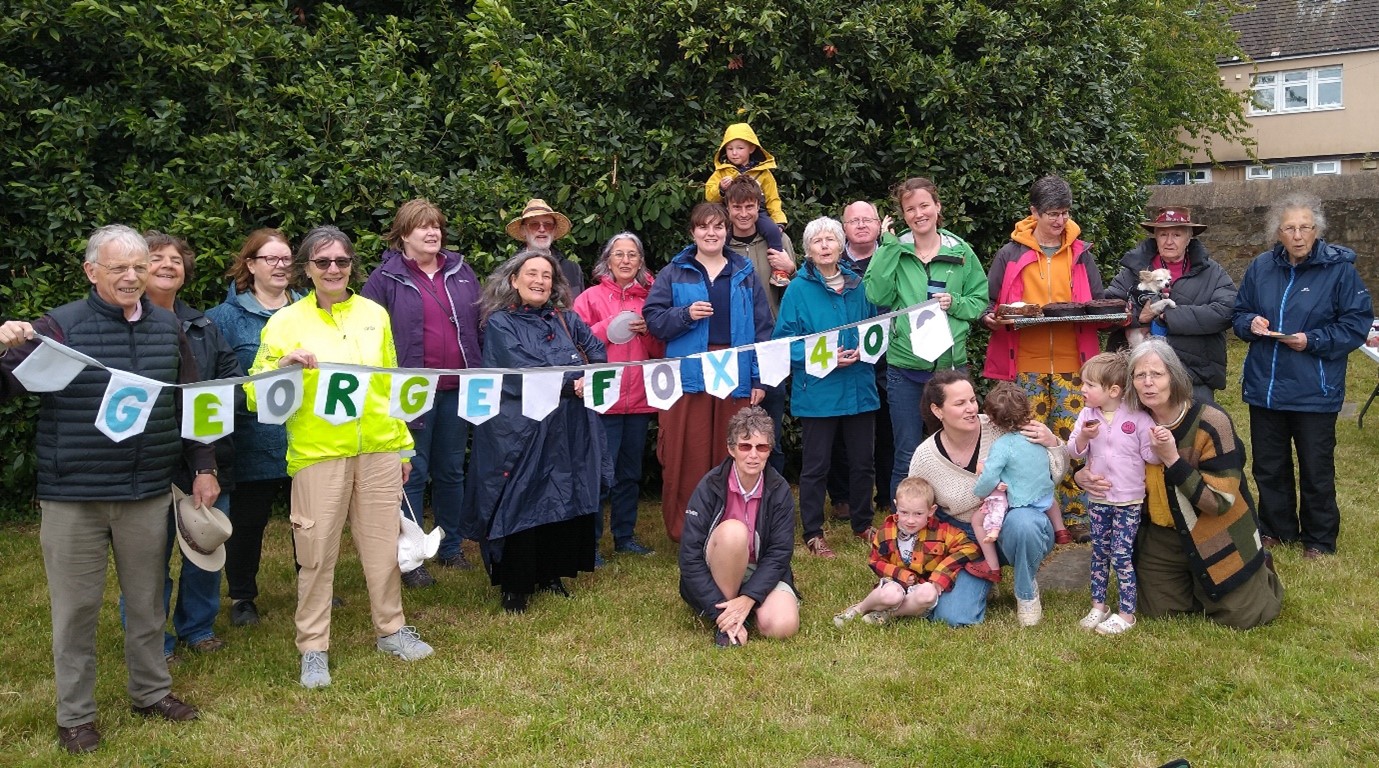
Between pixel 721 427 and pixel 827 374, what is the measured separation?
0.68 metres

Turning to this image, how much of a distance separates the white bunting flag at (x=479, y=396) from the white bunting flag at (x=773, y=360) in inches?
60.1

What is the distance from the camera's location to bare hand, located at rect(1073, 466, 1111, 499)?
516cm

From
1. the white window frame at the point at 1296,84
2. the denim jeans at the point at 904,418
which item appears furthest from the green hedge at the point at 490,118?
the white window frame at the point at 1296,84

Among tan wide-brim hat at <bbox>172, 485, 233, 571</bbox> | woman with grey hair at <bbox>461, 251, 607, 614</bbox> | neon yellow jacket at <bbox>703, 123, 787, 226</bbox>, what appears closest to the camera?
tan wide-brim hat at <bbox>172, 485, 233, 571</bbox>

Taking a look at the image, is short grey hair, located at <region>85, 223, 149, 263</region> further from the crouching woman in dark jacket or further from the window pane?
the window pane

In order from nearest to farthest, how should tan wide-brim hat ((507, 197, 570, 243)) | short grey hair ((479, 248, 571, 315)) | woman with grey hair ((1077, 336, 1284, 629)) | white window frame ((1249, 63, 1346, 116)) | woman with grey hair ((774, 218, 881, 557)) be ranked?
woman with grey hair ((1077, 336, 1284, 629)) → short grey hair ((479, 248, 571, 315)) → woman with grey hair ((774, 218, 881, 557)) → tan wide-brim hat ((507, 197, 570, 243)) → white window frame ((1249, 63, 1346, 116))

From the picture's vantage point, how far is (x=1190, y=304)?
6309 mm

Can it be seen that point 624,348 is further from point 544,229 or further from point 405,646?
point 405,646

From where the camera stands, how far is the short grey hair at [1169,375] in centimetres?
504

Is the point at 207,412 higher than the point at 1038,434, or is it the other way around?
the point at 207,412

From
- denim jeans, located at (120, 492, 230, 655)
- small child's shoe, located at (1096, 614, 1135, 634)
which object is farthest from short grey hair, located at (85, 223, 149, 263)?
small child's shoe, located at (1096, 614, 1135, 634)

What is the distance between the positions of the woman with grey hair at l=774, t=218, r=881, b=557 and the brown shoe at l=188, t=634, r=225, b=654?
126 inches

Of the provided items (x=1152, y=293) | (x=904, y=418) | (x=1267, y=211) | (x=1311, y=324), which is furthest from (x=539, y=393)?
(x=1267, y=211)

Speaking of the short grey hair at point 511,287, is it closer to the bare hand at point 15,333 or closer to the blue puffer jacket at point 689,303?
the blue puffer jacket at point 689,303
